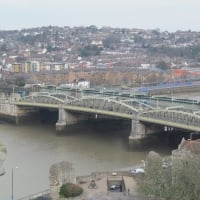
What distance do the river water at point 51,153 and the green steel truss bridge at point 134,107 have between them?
3.56 ft

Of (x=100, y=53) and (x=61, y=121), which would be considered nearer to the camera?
(x=61, y=121)

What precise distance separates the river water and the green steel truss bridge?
1.08m

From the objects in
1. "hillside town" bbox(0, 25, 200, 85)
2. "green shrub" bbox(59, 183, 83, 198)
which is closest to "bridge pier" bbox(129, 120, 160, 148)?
"green shrub" bbox(59, 183, 83, 198)

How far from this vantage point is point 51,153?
2416cm

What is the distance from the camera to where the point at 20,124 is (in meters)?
32.3

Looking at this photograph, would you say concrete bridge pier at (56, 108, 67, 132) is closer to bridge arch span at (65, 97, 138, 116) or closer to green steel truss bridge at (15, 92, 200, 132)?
green steel truss bridge at (15, 92, 200, 132)

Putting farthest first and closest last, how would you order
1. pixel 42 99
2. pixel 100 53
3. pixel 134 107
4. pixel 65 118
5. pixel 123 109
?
pixel 100 53 → pixel 42 99 → pixel 65 118 → pixel 123 109 → pixel 134 107

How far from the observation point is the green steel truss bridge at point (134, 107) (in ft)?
80.7

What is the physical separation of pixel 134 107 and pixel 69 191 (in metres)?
14.7

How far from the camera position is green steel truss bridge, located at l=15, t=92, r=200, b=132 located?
24603mm

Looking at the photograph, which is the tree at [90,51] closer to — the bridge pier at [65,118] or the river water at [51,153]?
the river water at [51,153]

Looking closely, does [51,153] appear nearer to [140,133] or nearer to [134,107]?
[140,133]

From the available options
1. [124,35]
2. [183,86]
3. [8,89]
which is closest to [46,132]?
[8,89]

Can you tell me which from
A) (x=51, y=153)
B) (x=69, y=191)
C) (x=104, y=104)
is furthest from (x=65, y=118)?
(x=69, y=191)
